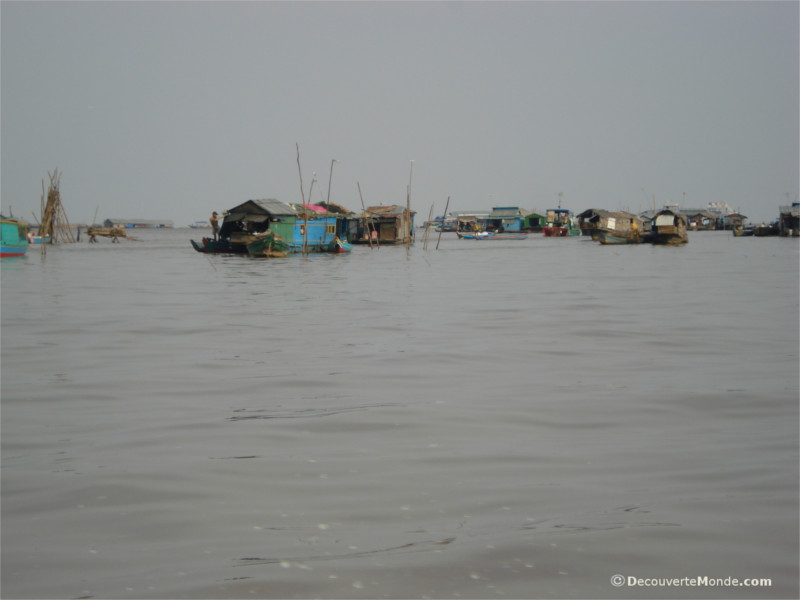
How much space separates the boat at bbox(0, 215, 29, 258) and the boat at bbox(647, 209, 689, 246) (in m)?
39.3

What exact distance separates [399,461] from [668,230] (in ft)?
165

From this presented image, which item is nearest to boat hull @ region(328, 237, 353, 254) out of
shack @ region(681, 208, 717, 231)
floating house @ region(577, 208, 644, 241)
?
floating house @ region(577, 208, 644, 241)

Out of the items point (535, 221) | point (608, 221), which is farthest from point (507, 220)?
point (608, 221)

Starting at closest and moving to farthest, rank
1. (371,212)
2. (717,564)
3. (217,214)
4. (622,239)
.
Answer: (717,564) < (217,214) < (371,212) < (622,239)

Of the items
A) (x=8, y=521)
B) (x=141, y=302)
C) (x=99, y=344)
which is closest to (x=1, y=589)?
(x=8, y=521)

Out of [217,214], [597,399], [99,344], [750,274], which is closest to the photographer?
[597,399]

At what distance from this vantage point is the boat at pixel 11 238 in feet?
108

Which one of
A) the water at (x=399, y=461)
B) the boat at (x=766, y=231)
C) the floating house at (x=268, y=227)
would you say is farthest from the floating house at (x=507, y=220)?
the water at (x=399, y=461)

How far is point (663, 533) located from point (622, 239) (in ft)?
180

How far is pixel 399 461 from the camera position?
181 inches

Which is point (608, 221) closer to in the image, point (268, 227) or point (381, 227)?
point (381, 227)

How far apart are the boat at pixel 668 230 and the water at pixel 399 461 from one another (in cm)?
4236

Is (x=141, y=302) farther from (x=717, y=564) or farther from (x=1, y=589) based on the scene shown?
(x=717, y=564)

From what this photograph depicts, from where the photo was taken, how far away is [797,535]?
345cm
